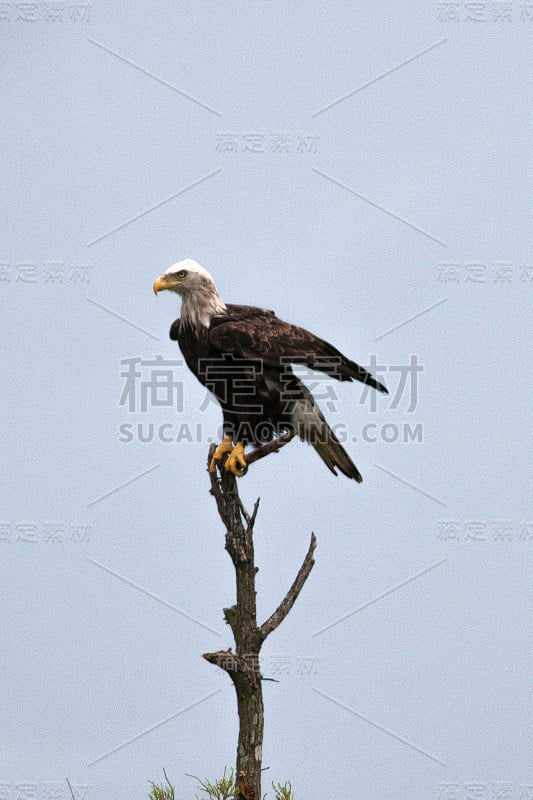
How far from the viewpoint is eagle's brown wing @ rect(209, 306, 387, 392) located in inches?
316

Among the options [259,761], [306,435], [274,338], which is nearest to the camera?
[259,761]

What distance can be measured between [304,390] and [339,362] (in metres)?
0.56

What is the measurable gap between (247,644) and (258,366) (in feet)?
7.78

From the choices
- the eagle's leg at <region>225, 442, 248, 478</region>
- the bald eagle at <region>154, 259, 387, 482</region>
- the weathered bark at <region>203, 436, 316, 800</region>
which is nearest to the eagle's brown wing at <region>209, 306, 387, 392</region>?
the bald eagle at <region>154, 259, 387, 482</region>

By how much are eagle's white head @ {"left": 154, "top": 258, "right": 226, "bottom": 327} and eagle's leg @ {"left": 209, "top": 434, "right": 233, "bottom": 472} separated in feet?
3.59

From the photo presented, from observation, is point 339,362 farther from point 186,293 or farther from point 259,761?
point 259,761

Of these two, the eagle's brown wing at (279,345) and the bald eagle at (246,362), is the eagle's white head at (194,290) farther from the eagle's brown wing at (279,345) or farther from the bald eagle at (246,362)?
the eagle's brown wing at (279,345)

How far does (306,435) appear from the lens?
879 centimetres

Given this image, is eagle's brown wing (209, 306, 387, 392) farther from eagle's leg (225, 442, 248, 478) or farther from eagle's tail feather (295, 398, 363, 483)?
eagle's leg (225, 442, 248, 478)

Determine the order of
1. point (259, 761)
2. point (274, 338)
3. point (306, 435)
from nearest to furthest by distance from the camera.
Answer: point (259, 761)
point (274, 338)
point (306, 435)

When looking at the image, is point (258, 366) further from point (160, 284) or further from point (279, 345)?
point (160, 284)

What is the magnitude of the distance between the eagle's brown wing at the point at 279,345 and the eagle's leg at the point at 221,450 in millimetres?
829

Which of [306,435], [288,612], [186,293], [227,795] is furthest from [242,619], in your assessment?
[186,293]

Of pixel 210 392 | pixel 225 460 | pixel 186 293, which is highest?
pixel 186 293
